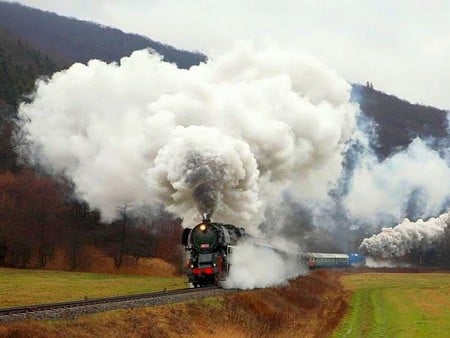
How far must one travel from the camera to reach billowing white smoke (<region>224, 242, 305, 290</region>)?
35.0 metres

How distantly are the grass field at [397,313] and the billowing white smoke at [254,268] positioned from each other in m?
5.45

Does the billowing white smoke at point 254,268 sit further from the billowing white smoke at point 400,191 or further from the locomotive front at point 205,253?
the billowing white smoke at point 400,191

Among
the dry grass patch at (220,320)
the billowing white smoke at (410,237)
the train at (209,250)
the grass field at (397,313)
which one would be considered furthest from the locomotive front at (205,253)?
the billowing white smoke at (410,237)

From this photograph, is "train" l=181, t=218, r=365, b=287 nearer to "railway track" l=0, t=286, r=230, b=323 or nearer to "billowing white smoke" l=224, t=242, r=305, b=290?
"billowing white smoke" l=224, t=242, r=305, b=290

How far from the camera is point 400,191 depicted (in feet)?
419

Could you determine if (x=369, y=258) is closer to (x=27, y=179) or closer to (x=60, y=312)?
(x=27, y=179)

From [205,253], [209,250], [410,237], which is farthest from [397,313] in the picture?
[410,237]

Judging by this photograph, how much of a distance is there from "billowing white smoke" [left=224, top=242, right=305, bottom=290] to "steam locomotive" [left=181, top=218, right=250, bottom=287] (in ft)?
3.00

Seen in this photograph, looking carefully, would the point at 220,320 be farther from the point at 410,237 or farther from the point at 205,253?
the point at 410,237

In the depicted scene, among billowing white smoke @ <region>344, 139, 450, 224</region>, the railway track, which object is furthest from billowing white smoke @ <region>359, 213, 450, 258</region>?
the railway track

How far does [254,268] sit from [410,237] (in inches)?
3019

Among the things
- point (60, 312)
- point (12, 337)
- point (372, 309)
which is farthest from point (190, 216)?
point (12, 337)

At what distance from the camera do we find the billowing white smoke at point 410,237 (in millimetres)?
106500

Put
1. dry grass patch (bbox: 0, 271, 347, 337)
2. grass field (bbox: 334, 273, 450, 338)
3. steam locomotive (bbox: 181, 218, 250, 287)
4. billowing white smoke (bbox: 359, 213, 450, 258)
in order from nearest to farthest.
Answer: dry grass patch (bbox: 0, 271, 347, 337) < grass field (bbox: 334, 273, 450, 338) < steam locomotive (bbox: 181, 218, 250, 287) < billowing white smoke (bbox: 359, 213, 450, 258)
